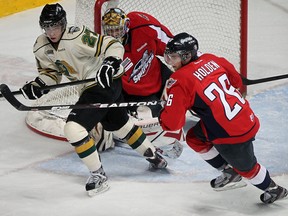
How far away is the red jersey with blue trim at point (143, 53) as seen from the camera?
400 centimetres

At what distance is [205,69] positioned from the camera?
3.15 m

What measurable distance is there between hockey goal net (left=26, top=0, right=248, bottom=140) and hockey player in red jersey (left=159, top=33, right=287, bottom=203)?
48.7 inches

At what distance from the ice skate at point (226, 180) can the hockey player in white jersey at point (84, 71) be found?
0.53 metres

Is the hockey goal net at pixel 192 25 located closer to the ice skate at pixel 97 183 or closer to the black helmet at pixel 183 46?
the ice skate at pixel 97 183

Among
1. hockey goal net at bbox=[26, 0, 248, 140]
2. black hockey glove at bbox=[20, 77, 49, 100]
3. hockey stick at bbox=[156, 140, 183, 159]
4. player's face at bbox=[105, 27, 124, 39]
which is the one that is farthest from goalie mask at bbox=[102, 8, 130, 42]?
hockey stick at bbox=[156, 140, 183, 159]

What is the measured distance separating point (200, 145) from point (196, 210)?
0.29 m

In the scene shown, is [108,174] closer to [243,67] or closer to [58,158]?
[58,158]

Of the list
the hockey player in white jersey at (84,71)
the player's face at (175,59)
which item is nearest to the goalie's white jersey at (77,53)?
the hockey player in white jersey at (84,71)

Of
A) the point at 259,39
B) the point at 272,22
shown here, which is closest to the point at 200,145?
the point at 259,39

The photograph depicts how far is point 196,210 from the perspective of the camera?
332 cm

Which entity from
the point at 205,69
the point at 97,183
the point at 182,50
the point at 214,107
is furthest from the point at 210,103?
the point at 97,183

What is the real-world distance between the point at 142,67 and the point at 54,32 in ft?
2.43

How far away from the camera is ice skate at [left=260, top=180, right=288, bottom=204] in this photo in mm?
3314

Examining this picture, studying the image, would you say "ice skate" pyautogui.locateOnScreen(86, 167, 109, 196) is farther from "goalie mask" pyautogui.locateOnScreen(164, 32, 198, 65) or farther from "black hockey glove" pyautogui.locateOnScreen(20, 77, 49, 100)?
"goalie mask" pyautogui.locateOnScreen(164, 32, 198, 65)
